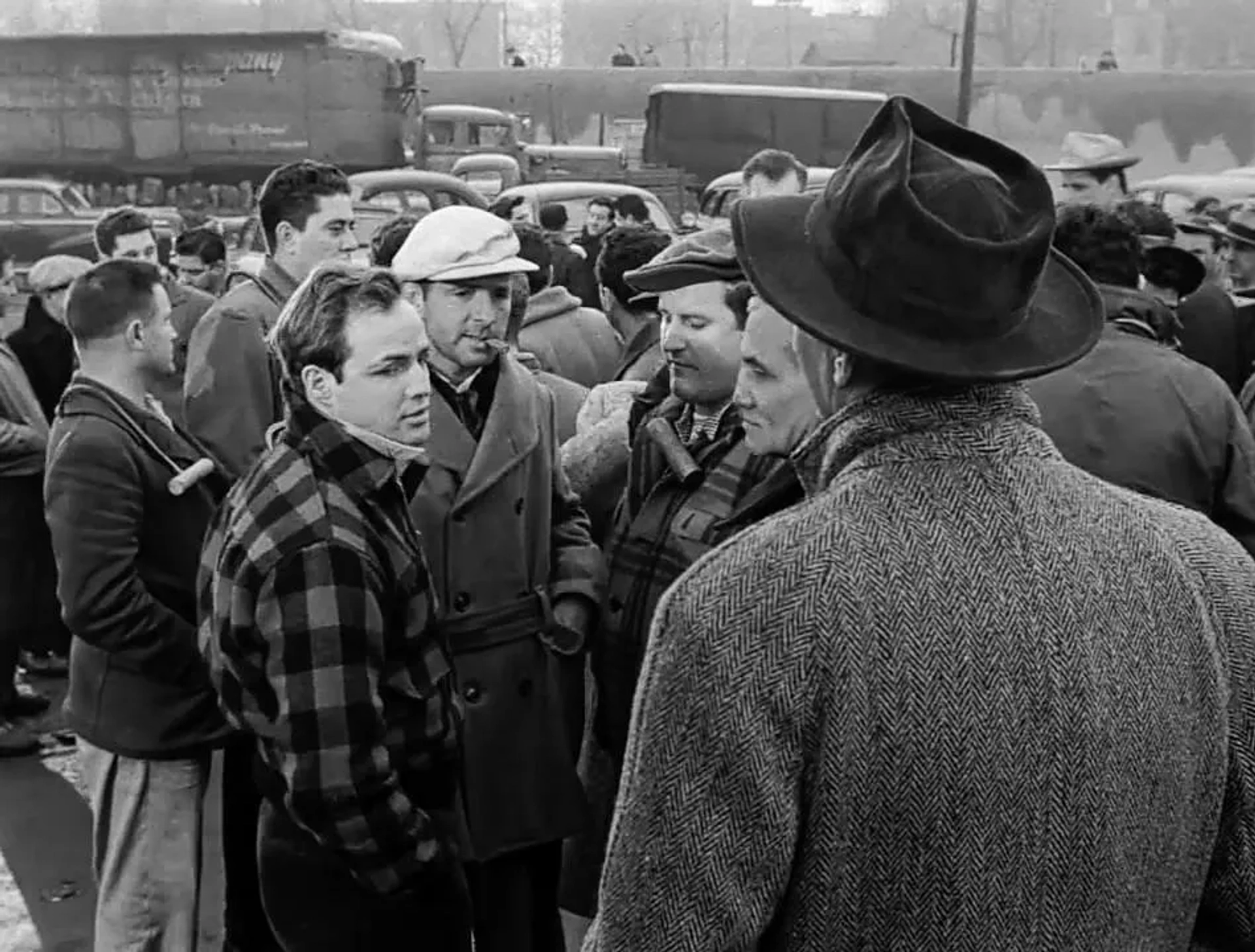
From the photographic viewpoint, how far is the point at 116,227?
6.38 m

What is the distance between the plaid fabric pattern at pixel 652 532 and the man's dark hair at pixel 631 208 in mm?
11004

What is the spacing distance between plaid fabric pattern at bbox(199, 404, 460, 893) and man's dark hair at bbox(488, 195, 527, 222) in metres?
8.13

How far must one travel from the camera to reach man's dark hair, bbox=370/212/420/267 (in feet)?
14.1

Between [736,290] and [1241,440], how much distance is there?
1218 millimetres

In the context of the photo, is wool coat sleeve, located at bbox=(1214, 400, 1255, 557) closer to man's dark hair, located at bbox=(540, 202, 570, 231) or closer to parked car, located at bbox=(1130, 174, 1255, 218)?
man's dark hair, located at bbox=(540, 202, 570, 231)

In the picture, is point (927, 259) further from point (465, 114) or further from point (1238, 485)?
point (465, 114)

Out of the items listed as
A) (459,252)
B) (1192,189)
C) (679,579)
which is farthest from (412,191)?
(679,579)

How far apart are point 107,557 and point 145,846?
0.70 metres

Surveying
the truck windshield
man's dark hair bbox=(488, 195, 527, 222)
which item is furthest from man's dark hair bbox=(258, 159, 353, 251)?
the truck windshield

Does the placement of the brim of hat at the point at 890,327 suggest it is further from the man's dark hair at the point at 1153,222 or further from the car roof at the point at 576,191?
the car roof at the point at 576,191

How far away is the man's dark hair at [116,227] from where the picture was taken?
6367 millimetres

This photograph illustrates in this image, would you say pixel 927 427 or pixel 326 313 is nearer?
pixel 927 427

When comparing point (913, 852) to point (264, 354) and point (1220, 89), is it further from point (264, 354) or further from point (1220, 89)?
point (1220, 89)


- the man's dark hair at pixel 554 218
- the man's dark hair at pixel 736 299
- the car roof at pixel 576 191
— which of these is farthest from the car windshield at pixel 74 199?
the man's dark hair at pixel 736 299
